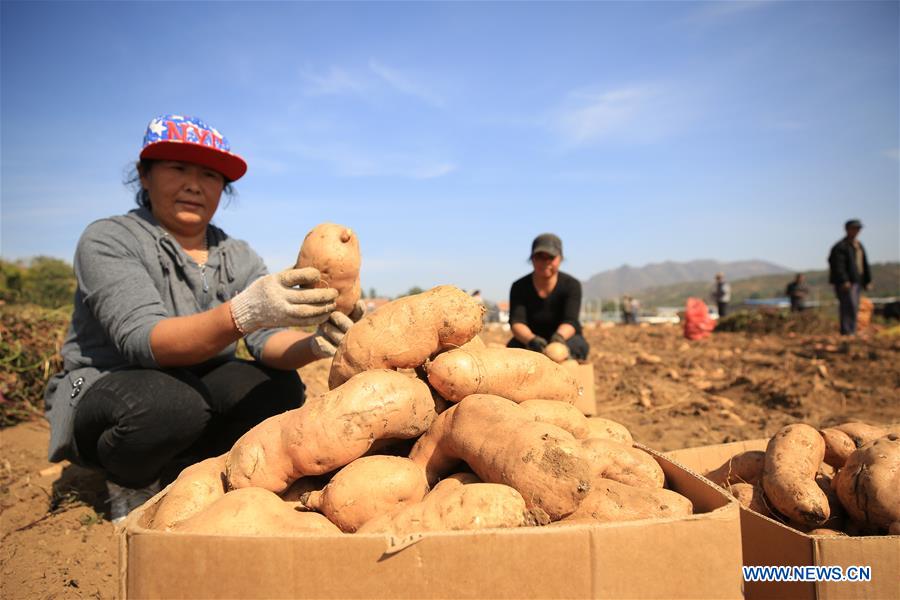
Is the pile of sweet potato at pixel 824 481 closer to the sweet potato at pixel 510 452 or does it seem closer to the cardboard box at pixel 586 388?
the sweet potato at pixel 510 452

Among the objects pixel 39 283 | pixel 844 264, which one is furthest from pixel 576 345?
pixel 39 283

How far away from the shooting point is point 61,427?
273 cm

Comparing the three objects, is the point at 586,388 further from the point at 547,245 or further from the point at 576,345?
the point at 547,245

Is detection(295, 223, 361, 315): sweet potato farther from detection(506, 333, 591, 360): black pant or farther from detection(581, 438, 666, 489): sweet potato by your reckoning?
detection(506, 333, 591, 360): black pant

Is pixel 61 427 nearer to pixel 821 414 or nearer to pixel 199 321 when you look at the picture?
pixel 199 321

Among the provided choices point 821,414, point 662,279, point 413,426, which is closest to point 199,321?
point 413,426

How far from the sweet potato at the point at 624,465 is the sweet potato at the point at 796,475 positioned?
0.44 meters

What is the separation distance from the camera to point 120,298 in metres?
2.62

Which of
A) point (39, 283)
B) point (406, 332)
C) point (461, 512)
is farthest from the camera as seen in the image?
point (39, 283)

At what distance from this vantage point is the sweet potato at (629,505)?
1.57 metres

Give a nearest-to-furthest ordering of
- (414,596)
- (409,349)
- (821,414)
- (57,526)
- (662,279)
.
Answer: (414,596) < (409,349) < (57,526) < (821,414) < (662,279)

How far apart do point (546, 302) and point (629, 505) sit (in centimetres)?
391

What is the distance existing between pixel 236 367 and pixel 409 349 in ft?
5.12

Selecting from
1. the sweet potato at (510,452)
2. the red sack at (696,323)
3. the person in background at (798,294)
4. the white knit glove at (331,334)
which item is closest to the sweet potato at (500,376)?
the sweet potato at (510,452)
